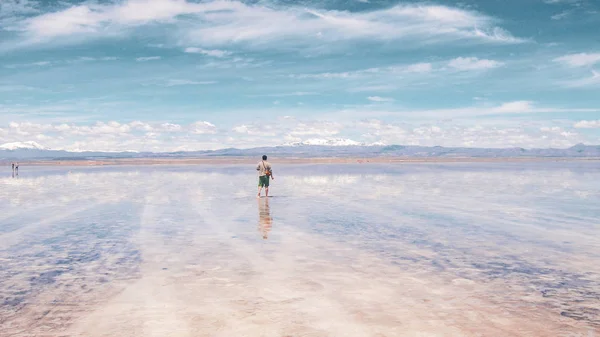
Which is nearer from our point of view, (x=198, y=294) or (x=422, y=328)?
(x=422, y=328)

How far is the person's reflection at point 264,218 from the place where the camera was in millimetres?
15234

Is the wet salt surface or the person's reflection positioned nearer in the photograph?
the wet salt surface

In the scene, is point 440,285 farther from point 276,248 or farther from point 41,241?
point 41,241

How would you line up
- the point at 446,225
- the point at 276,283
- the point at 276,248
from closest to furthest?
the point at 276,283 → the point at 276,248 → the point at 446,225

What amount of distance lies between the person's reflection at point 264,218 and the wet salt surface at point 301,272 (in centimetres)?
8

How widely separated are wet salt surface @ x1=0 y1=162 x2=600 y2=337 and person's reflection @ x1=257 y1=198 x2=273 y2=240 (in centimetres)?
8

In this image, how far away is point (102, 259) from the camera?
11164mm

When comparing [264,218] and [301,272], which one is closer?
[301,272]

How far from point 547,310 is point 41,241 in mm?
12021

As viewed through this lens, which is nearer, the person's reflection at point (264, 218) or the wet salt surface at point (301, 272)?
the wet salt surface at point (301, 272)

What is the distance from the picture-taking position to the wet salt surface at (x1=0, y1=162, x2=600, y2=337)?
22.9 feet

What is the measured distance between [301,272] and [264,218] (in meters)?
7.91

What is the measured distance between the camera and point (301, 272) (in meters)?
9.96

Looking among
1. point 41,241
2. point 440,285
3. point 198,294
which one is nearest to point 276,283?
point 198,294
